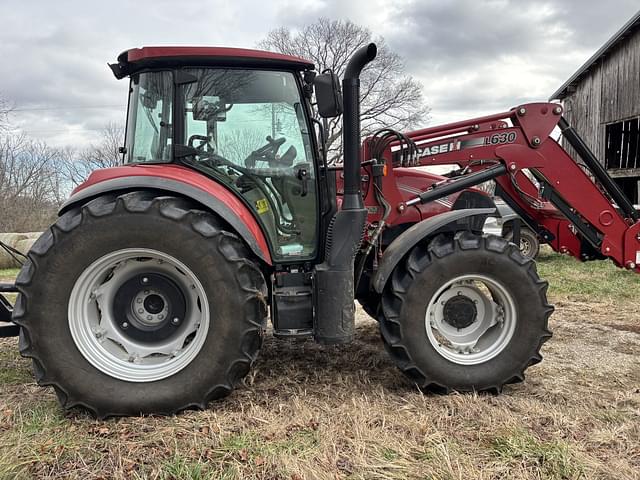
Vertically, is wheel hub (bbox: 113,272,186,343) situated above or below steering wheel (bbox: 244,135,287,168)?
below

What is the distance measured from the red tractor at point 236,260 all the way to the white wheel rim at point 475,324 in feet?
0.04

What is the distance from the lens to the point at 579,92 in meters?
16.7

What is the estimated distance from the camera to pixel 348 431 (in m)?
2.91

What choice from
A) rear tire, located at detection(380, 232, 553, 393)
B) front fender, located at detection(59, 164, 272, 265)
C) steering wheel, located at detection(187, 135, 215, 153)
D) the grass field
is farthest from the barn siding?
front fender, located at detection(59, 164, 272, 265)

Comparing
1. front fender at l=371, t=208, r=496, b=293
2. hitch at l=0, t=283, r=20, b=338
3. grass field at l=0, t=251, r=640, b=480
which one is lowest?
grass field at l=0, t=251, r=640, b=480

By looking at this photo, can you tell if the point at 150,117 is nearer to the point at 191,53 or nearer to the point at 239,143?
the point at 191,53

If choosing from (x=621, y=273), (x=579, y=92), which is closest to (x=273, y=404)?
(x=621, y=273)

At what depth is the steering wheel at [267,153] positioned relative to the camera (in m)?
3.44

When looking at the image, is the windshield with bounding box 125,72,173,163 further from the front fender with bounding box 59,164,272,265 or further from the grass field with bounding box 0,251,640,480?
the grass field with bounding box 0,251,640,480

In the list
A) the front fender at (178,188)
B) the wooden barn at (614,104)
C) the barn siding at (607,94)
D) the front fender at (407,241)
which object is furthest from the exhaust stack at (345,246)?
the wooden barn at (614,104)

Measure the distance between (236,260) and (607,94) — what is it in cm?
1560

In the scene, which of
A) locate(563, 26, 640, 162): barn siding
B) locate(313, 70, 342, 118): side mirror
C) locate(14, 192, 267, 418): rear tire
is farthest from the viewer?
locate(563, 26, 640, 162): barn siding

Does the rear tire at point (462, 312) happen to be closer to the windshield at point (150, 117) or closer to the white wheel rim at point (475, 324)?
the white wheel rim at point (475, 324)

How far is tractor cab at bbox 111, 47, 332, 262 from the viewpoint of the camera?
3.32m
